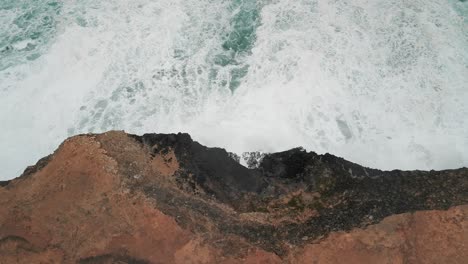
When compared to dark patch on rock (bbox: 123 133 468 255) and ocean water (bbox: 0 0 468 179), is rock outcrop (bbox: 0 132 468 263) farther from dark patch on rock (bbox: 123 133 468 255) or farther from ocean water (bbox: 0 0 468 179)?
ocean water (bbox: 0 0 468 179)

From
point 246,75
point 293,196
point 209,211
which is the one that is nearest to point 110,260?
point 209,211

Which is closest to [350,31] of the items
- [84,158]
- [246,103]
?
[246,103]

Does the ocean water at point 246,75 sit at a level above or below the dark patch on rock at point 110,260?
below

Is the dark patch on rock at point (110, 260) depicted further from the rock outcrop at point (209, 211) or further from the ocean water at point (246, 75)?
the ocean water at point (246, 75)

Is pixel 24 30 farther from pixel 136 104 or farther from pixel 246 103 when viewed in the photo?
pixel 246 103

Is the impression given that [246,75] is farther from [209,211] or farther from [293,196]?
[209,211]

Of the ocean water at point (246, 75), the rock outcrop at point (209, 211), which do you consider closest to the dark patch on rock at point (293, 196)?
the rock outcrop at point (209, 211)
